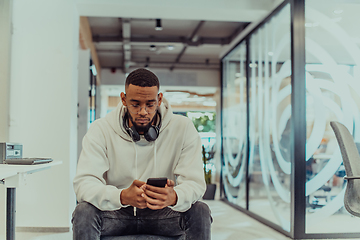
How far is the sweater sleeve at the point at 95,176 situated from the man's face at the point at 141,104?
187 mm

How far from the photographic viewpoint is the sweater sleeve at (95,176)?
1515mm

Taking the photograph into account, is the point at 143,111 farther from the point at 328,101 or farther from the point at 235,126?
the point at 235,126

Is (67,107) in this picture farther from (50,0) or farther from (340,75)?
(340,75)

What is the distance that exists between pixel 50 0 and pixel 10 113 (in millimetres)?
1170

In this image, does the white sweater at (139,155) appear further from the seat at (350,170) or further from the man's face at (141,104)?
the seat at (350,170)

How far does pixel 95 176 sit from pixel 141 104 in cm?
38

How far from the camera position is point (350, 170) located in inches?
88.4

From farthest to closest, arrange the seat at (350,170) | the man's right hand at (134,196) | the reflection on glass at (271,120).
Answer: the reflection on glass at (271,120) < the seat at (350,170) < the man's right hand at (134,196)

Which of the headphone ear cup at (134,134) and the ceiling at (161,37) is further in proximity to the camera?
the ceiling at (161,37)

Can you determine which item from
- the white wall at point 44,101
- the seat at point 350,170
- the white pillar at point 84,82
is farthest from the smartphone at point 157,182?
the white pillar at point 84,82

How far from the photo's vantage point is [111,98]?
12.4 m

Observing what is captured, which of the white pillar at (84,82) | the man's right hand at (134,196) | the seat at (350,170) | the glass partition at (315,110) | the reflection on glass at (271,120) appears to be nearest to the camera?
the man's right hand at (134,196)

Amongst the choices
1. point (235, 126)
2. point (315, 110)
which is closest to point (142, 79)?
point (315, 110)

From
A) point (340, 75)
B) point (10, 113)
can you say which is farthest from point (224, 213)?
point (10, 113)
